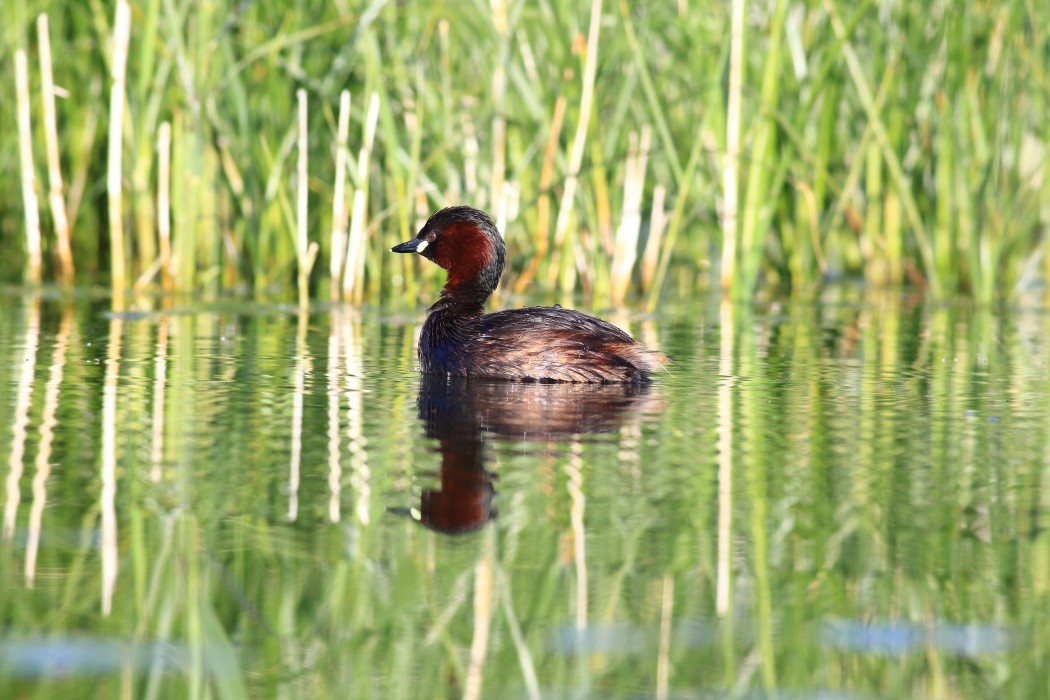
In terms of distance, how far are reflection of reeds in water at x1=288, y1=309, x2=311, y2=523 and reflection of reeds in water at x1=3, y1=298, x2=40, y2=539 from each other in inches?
28.0

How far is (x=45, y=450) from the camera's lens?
5211 millimetres

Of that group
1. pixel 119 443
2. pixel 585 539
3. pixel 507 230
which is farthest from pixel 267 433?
pixel 507 230

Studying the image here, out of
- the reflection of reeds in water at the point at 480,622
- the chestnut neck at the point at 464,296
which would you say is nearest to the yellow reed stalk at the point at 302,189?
the chestnut neck at the point at 464,296

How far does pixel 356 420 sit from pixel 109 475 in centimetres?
128

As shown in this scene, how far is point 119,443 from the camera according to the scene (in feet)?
17.6

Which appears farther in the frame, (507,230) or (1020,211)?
(1020,211)

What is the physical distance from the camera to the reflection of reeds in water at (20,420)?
433cm

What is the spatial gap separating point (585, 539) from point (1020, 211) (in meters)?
8.88

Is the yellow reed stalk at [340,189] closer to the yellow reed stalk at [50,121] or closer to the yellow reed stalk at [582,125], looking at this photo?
the yellow reed stalk at [582,125]

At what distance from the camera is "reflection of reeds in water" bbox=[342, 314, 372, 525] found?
A: 4586 mm

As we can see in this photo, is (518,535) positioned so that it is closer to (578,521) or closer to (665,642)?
(578,521)

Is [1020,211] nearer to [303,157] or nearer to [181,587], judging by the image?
[303,157]

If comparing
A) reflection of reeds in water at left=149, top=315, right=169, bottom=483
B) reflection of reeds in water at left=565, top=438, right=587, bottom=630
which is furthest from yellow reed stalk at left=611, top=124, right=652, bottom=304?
reflection of reeds in water at left=565, top=438, right=587, bottom=630

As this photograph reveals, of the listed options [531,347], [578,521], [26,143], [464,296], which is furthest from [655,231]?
[578,521]
